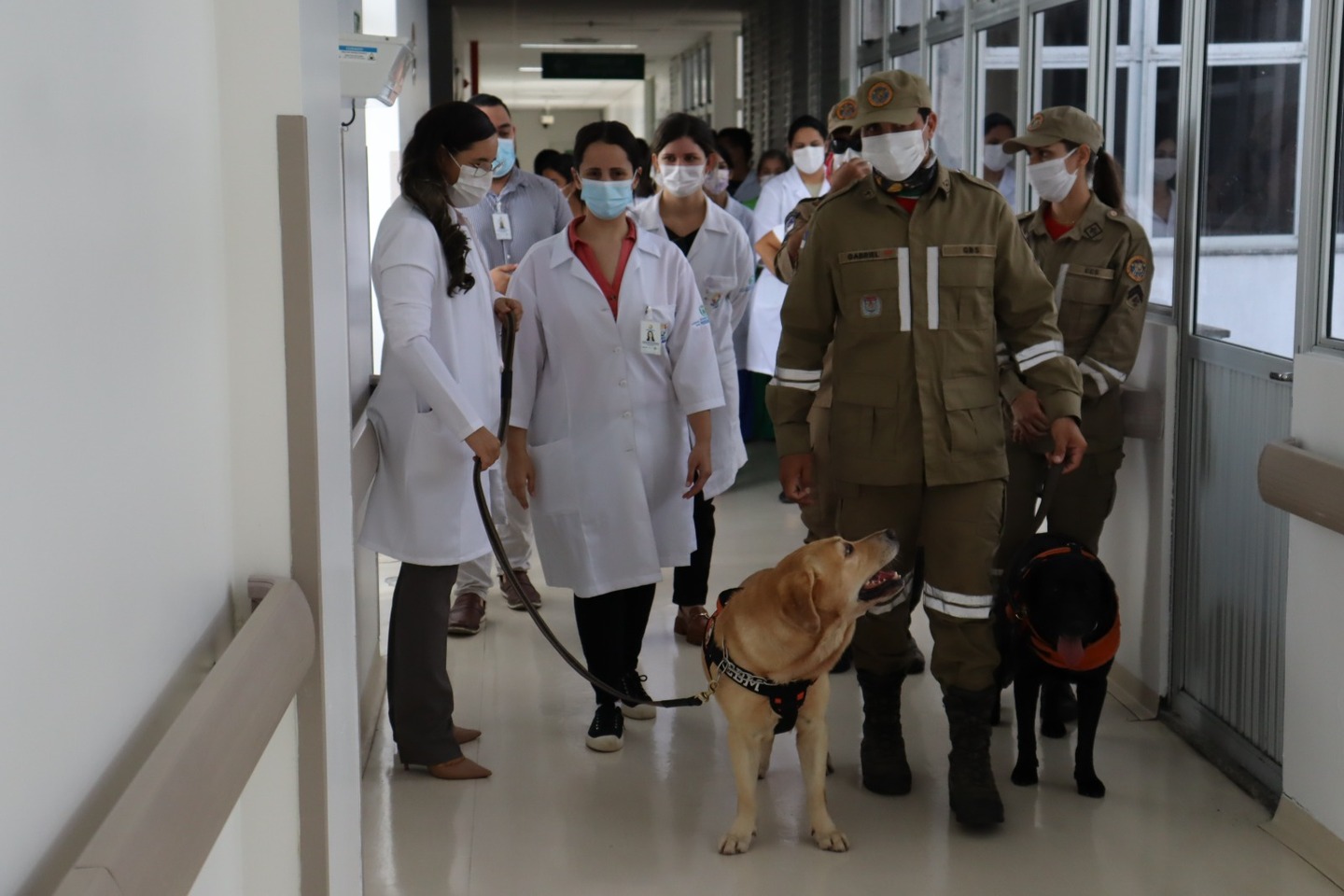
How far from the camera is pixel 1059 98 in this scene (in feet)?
16.7

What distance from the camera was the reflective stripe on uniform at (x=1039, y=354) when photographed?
3.22m

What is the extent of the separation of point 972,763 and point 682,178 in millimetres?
2377

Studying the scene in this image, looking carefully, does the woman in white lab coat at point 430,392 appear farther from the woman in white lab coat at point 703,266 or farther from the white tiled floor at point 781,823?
the woman in white lab coat at point 703,266

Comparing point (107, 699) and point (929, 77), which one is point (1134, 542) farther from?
point (929, 77)

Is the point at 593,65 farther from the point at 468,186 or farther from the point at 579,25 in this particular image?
the point at 468,186

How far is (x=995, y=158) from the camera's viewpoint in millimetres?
5949

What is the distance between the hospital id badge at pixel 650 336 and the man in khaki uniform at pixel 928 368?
0.41 meters

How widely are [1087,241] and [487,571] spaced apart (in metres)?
2.39

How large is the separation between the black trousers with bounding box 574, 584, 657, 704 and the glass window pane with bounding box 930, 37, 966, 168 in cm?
378

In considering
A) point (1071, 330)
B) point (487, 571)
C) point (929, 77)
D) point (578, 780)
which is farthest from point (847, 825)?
point (929, 77)

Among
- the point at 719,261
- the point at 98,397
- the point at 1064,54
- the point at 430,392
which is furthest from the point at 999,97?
the point at 98,397

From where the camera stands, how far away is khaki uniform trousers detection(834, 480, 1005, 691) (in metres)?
3.21

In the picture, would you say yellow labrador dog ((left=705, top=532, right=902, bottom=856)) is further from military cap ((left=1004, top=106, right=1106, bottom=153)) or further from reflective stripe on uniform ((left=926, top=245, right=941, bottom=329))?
military cap ((left=1004, top=106, right=1106, bottom=153))


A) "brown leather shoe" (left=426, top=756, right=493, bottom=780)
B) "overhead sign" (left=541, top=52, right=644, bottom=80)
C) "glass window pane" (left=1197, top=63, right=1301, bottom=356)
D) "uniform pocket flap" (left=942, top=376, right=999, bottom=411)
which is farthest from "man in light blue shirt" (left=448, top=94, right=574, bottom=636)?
"overhead sign" (left=541, top=52, right=644, bottom=80)
